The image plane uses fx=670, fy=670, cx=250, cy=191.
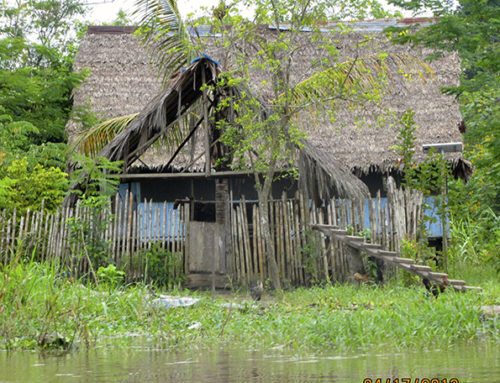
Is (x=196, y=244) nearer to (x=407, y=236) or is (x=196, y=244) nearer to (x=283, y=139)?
(x=283, y=139)

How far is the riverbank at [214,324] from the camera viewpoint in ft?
14.3

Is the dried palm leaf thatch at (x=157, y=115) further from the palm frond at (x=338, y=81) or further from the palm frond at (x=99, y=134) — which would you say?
the palm frond at (x=338, y=81)

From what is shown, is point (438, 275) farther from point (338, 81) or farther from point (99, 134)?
point (99, 134)

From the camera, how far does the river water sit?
2.76m

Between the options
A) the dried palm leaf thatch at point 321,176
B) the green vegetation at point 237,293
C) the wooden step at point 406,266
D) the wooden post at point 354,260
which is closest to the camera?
the green vegetation at point 237,293

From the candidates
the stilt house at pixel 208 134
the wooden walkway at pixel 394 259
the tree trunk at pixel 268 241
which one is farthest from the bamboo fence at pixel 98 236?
the wooden walkway at pixel 394 259

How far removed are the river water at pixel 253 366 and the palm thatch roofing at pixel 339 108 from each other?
7160 mm

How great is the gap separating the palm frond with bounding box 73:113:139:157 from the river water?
8.03 m

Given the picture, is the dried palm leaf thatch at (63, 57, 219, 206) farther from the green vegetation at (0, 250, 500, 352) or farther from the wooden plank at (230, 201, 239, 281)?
the green vegetation at (0, 250, 500, 352)

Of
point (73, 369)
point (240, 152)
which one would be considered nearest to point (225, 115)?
point (240, 152)

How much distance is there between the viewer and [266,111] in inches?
376

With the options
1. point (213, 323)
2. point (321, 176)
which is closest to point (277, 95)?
point (321, 176)

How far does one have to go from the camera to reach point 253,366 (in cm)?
331

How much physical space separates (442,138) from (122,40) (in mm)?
8507
